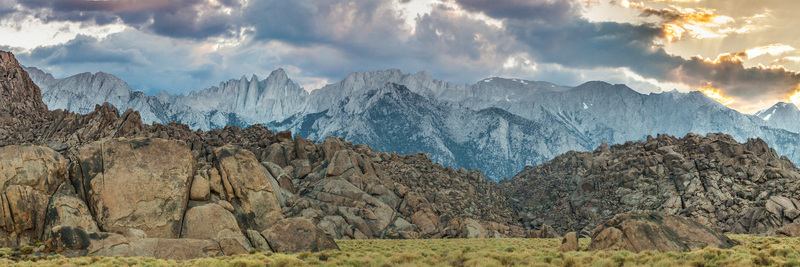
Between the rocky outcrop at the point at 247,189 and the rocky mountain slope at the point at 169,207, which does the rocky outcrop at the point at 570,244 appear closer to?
the rocky mountain slope at the point at 169,207

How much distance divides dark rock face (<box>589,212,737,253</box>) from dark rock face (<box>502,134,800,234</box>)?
35.3 meters

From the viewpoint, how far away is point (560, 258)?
1149 inches

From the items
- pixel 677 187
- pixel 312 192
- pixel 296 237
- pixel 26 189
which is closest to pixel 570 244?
pixel 296 237

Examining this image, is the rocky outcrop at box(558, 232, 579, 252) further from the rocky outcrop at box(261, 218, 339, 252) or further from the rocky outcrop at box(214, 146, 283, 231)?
the rocky outcrop at box(214, 146, 283, 231)

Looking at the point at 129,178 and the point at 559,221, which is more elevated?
the point at 129,178

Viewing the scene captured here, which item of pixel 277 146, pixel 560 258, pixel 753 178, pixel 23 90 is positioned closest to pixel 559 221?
pixel 753 178

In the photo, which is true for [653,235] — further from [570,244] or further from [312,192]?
[312,192]

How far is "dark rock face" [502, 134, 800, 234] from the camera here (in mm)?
74625

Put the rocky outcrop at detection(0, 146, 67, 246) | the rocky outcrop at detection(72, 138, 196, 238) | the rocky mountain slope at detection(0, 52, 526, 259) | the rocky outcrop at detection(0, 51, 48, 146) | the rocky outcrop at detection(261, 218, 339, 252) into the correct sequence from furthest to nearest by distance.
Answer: the rocky outcrop at detection(0, 51, 48, 146) < the rocky outcrop at detection(261, 218, 339, 252) < the rocky outcrop at detection(72, 138, 196, 238) < the rocky mountain slope at detection(0, 52, 526, 259) < the rocky outcrop at detection(0, 146, 67, 246)

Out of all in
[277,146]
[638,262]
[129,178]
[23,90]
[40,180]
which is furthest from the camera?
[23,90]

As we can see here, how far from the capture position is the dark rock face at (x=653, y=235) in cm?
3375

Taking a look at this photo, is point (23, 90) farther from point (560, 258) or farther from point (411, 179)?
point (560, 258)

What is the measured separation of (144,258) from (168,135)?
251ft

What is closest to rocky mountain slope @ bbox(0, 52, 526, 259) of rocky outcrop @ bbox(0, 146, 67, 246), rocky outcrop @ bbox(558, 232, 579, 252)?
rocky outcrop @ bbox(0, 146, 67, 246)
